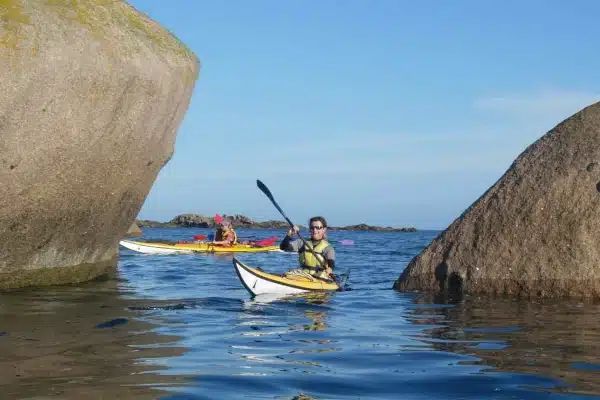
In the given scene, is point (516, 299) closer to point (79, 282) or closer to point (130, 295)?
point (130, 295)

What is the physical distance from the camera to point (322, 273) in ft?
Answer: 46.5

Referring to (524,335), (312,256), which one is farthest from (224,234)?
(524,335)

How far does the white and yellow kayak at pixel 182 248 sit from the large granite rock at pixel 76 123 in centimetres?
1467

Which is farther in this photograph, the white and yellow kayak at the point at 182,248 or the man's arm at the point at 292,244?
the white and yellow kayak at the point at 182,248

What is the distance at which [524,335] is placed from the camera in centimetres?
830

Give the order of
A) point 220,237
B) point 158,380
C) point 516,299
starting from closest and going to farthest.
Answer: point 158,380
point 516,299
point 220,237

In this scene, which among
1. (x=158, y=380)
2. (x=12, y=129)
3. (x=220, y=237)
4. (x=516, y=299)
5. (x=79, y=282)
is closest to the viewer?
(x=158, y=380)

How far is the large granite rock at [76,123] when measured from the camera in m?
11.0

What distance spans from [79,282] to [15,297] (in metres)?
2.63

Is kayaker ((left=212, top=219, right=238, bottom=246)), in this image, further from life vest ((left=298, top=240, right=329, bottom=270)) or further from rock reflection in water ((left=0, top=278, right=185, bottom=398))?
rock reflection in water ((left=0, top=278, right=185, bottom=398))

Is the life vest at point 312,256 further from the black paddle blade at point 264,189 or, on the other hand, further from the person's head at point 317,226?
the black paddle blade at point 264,189

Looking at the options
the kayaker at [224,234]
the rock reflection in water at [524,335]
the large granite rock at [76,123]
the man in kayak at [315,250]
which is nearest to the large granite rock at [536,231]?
the rock reflection in water at [524,335]

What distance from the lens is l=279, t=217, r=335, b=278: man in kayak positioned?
13961mm

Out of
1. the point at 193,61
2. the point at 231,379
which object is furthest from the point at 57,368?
the point at 193,61
